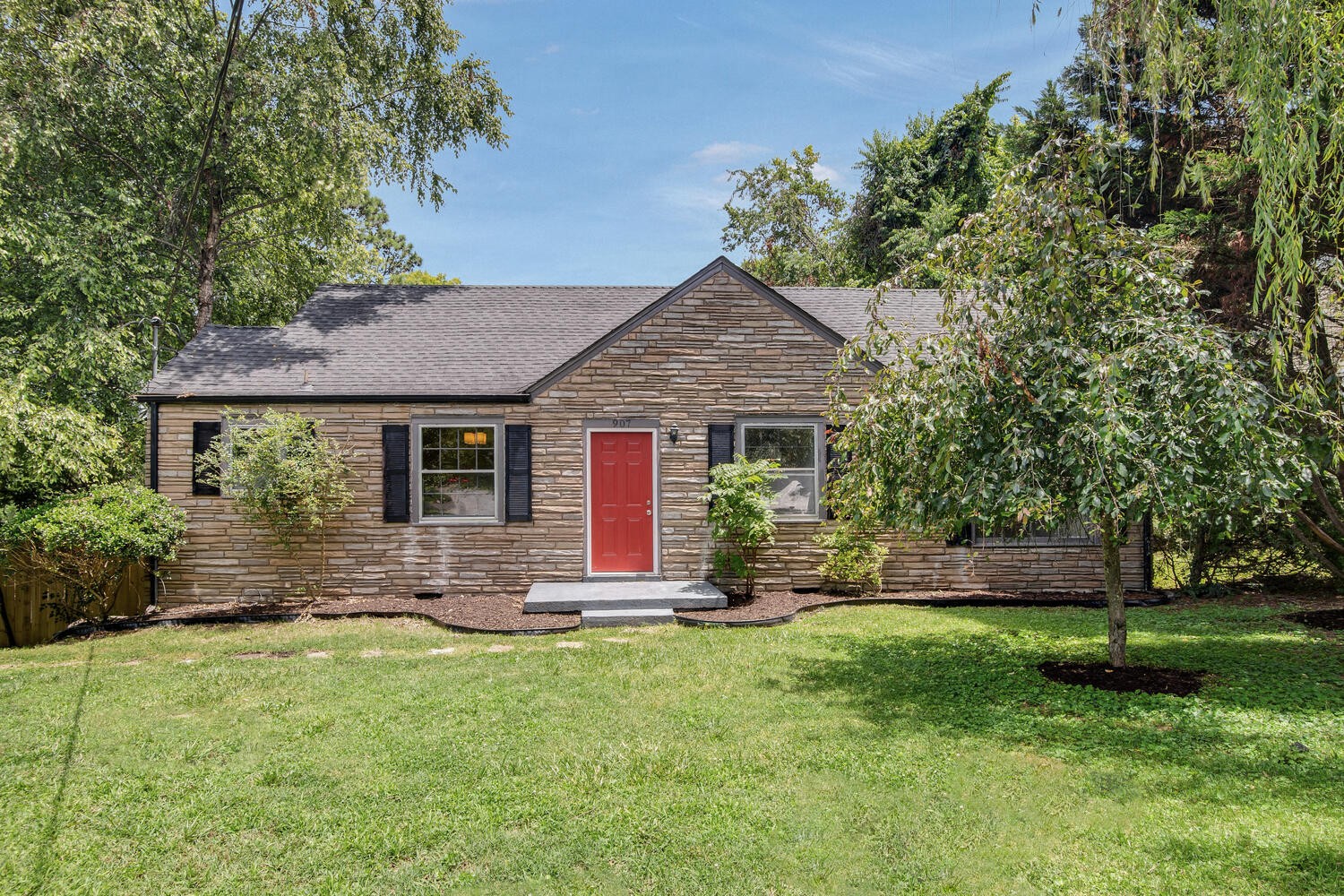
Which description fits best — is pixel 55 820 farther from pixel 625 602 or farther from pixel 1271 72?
pixel 1271 72

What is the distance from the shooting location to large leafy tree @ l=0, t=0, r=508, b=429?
12195mm

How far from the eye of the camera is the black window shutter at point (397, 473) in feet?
33.4

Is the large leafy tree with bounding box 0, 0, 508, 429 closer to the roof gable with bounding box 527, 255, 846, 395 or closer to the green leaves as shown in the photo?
the roof gable with bounding box 527, 255, 846, 395

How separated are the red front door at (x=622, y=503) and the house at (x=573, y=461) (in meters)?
0.03

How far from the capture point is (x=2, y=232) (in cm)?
1159

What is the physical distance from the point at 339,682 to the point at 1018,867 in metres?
5.39

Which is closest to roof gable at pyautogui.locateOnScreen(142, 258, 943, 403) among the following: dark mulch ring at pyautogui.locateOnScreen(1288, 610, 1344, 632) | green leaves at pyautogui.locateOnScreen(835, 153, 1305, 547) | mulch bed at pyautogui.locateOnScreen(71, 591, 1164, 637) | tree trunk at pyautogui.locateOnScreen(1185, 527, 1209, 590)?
mulch bed at pyautogui.locateOnScreen(71, 591, 1164, 637)

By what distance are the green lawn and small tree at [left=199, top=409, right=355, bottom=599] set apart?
8.03 feet

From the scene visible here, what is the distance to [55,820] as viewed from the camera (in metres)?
3.90

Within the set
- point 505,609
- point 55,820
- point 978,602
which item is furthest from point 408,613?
point 978,602

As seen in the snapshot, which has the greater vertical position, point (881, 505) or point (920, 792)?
point (881, 505)

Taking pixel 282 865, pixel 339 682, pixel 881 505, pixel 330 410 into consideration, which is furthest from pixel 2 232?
pixel 881 505

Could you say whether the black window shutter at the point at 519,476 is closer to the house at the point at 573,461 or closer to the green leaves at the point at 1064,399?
the house at the point at 573,461

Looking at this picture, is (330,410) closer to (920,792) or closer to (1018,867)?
(920,792)
